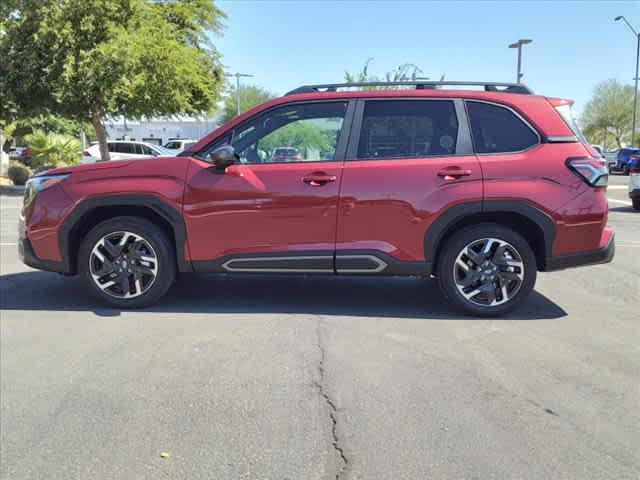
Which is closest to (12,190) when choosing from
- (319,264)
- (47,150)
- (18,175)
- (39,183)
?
(18,175)

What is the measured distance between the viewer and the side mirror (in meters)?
5.09

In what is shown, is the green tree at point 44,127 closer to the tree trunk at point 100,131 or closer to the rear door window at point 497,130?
the tree trunk at point 100,131

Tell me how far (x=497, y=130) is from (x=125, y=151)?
2321 centimetres

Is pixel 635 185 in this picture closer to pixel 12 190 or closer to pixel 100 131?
pixel 100 131

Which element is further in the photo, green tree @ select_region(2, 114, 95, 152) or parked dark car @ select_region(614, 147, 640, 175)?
green tree @ select_region(2, 114, 95, 152)

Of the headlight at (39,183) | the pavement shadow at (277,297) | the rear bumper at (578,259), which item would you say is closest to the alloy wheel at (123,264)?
the pavement shadow at (277,297)

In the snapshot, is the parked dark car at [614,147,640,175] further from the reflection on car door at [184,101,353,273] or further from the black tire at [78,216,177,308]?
the black tire at [78,216,177,308]

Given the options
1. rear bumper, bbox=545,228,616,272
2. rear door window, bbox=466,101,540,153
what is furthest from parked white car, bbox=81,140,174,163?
rear bumper, bbox=545,228,616,272

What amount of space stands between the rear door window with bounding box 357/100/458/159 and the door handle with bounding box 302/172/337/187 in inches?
13.2

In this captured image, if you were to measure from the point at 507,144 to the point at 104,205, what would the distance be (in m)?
3.51

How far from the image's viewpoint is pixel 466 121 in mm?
5227

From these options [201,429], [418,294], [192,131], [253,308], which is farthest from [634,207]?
[192,131]

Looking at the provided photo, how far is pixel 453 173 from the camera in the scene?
509cm

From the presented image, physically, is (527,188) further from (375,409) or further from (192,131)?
(192,131)
